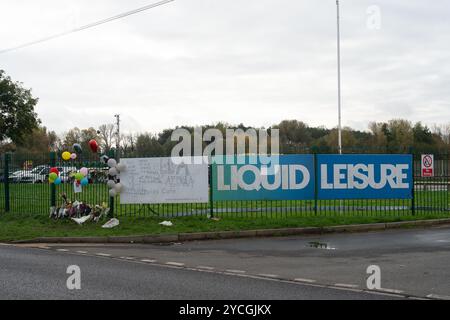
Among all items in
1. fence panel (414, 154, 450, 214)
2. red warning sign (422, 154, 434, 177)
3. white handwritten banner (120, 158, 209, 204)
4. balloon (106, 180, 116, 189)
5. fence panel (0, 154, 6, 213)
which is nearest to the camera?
balloon (106, 180, 116, 189)

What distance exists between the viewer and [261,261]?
36.2ft

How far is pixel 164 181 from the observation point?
54.1ft

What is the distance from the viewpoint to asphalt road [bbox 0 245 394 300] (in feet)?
25.6

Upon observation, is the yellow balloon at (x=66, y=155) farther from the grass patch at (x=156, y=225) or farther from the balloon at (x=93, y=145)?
the grass patch at (x=156, y=225)

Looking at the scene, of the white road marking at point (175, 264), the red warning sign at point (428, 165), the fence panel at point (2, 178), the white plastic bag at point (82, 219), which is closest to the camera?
the white road marking at point (175, 264)

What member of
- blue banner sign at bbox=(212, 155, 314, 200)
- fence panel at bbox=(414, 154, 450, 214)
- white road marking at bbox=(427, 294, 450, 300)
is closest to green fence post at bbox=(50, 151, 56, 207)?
blue banner sign at bbox=(212, 155, 314, 200)

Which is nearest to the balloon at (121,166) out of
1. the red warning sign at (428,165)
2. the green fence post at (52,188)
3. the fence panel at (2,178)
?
the green fence post at (52,188)

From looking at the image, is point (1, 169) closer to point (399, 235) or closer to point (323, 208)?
point (323, 208)

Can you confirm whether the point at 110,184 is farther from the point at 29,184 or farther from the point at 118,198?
the point at 29,184

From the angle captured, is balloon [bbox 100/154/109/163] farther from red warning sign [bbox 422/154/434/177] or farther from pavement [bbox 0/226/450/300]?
red warning sign [bbox 422/154/434/177]

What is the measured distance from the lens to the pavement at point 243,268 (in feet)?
26.4

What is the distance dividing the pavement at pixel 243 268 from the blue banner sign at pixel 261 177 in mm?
2653
